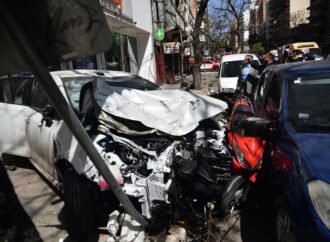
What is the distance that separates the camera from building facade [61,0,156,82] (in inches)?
427

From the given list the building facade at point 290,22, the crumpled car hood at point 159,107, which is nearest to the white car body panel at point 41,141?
the crumpled car hood at point 159,107

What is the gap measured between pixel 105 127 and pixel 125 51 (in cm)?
1256

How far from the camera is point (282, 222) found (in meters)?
3.11

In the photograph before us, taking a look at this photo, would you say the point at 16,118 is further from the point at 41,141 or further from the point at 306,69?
the point at 306,69

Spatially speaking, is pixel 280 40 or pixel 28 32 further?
pixel 280 40

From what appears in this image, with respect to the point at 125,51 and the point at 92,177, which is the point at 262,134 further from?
the point at 125,51

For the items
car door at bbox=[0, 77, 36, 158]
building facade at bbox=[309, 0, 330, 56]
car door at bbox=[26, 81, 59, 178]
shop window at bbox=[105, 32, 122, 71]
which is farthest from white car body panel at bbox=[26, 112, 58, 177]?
building facade at bbox=[309, 0, 330, 56]

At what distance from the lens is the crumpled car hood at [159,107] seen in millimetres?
4039

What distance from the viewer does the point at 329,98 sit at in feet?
12.3

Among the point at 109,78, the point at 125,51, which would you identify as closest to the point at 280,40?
the point at 125,51

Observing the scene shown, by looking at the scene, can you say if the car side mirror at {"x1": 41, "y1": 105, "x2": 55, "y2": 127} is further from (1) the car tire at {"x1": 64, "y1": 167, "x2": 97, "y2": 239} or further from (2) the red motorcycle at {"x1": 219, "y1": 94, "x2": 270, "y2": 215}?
(2) the red motorcycle at {"x1": 219, "y1": 94, "x2": 270, "y2": 215}

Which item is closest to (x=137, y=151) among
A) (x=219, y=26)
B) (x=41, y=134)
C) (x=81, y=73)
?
(x=41, y=134)

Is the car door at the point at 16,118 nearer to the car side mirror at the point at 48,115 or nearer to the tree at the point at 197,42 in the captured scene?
the car side mirror at the point at 48,115

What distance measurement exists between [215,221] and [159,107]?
149 cm
